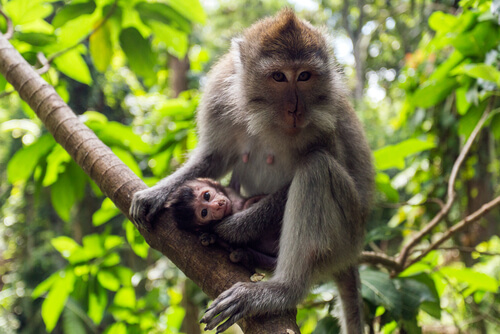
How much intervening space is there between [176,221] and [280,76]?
1.17 meters

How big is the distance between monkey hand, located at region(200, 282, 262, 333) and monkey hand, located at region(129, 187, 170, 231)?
Result: 65 centimetres

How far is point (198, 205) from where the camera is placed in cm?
277

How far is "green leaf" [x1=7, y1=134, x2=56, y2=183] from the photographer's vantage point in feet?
10.8

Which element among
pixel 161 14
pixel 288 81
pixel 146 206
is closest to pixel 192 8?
pixel 161 14

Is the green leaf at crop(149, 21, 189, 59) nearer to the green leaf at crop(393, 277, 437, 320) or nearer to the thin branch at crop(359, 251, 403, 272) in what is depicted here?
the thin branch at crop(359, 251, 403, 272)

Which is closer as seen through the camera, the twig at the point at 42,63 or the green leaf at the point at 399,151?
the twig at the point at 42,63

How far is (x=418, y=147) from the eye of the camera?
3432 mm

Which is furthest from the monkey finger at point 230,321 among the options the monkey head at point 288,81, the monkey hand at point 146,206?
the monkey head at point 288,81

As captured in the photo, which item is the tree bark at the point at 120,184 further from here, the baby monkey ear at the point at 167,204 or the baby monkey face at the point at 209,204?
the baby monkey face at the point at 209,204

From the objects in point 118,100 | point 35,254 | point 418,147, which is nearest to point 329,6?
point 118,100

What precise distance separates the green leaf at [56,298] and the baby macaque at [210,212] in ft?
4.99

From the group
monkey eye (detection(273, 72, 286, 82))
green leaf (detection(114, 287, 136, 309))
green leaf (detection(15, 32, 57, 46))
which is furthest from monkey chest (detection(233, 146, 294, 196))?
green leaf (detection(15, 32, 57, 46))

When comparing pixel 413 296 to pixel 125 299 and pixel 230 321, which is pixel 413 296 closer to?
pixel 230 321

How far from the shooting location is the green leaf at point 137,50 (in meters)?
3.68
